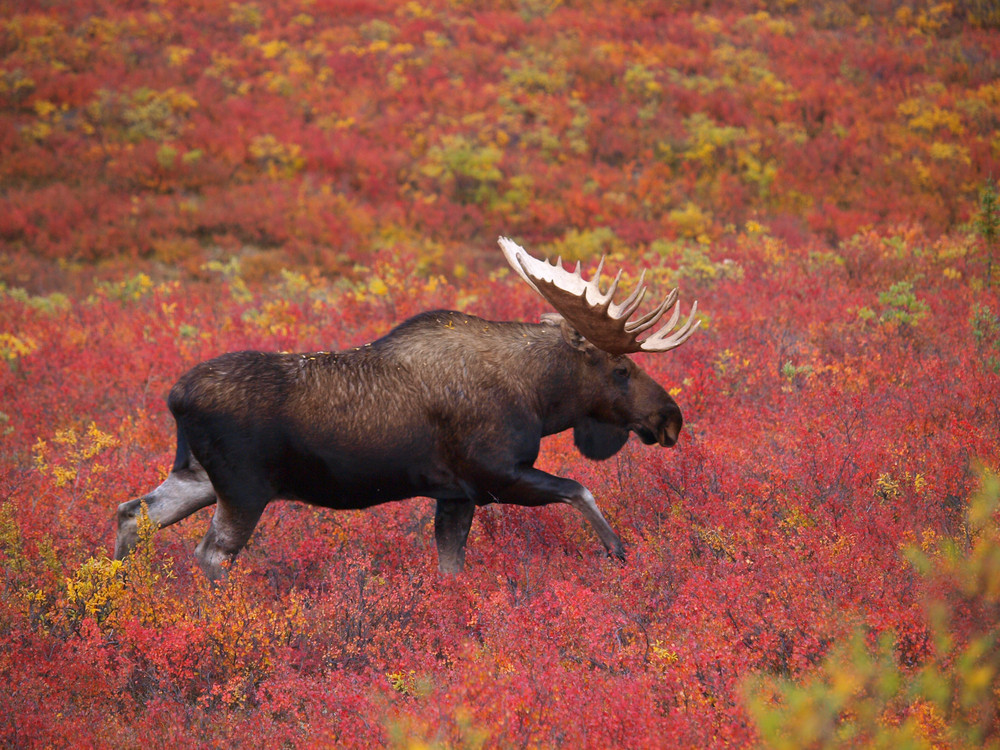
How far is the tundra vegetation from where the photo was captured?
358cm

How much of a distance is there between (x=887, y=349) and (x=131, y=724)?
24.0ft

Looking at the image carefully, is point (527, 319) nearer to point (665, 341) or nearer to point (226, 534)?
point (665, 341)

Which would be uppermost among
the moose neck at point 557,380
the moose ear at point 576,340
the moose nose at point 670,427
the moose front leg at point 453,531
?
the moose ear at point 576,340

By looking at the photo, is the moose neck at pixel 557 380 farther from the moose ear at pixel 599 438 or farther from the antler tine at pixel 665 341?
the antler tine at pixel 665 341

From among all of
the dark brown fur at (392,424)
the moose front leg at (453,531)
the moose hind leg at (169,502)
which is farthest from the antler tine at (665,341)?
the moose hind leg at (169,502)

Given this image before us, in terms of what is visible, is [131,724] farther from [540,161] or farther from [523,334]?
[540,161]

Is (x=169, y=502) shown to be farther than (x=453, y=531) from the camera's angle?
No

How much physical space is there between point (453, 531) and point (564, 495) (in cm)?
80

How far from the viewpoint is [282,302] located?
11094 mm

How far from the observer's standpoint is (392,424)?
194 inches

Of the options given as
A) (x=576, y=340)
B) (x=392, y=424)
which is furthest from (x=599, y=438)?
(x=392, y=424)

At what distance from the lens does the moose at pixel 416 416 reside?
15.5ft

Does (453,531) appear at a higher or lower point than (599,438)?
lower

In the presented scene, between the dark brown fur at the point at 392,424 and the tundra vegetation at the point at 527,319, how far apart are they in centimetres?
42
